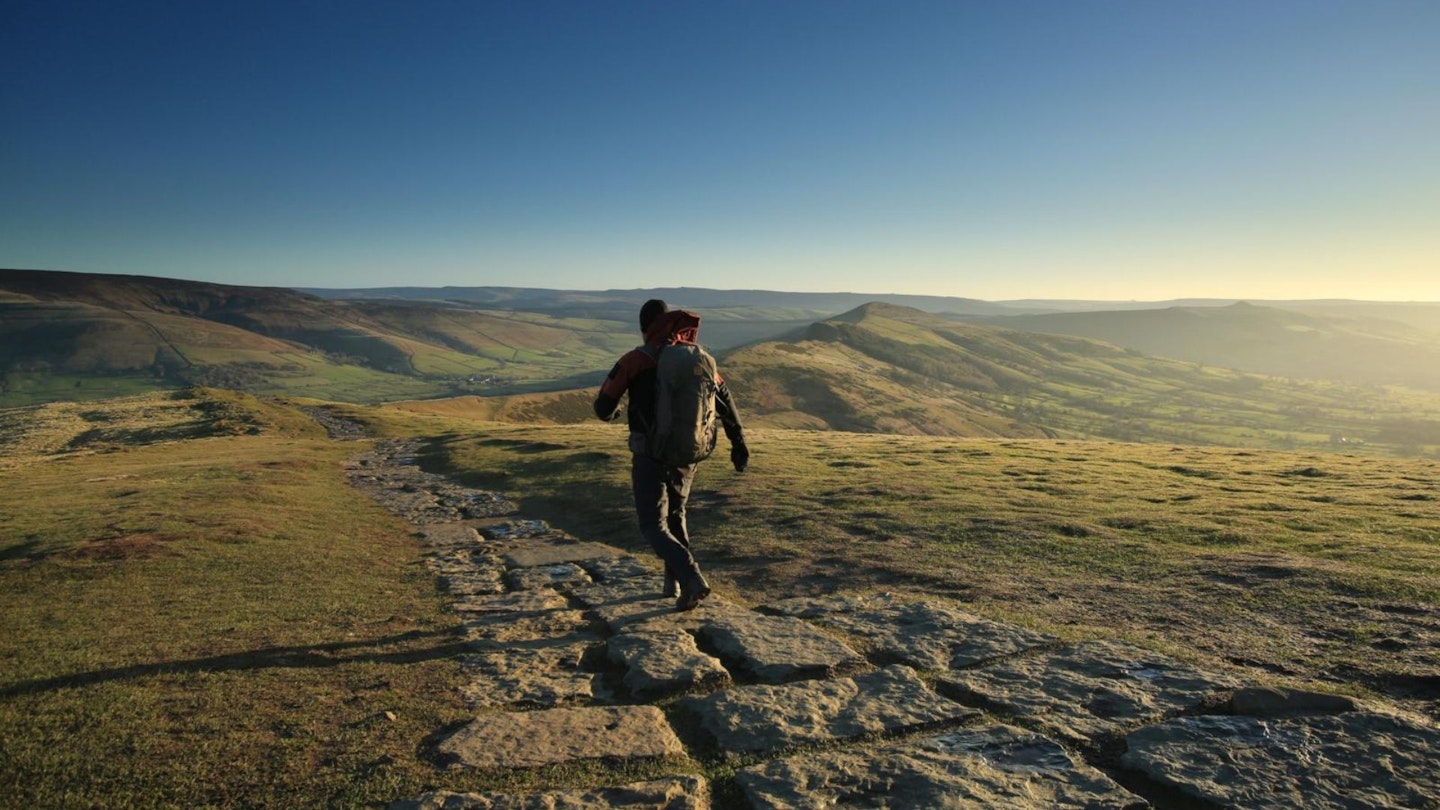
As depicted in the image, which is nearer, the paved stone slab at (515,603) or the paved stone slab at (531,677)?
the paved stone slab at (531,677)

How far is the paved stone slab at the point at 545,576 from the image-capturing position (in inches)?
415

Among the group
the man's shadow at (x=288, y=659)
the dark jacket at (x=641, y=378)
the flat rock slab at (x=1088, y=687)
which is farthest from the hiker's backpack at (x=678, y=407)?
the flat rock slab at (x=1088, y=687)

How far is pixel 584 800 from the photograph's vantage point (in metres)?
4.37

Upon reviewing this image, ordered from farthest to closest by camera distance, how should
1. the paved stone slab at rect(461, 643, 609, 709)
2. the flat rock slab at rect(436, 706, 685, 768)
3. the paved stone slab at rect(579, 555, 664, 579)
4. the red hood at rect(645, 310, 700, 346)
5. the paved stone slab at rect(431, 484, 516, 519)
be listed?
the paved stone slab at rect(431, 484, 516, 519), the paved stone slab at rect(579, 555, 664, 579), the red hood at rect(645, 310, 700, 346), the paved stone slab at rect(461, 643, 609, 709), the flat rock slab at rect(436, 706, 685, 768)

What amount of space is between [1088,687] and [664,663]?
3699 mm

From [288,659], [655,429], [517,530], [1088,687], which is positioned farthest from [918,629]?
[517,530]

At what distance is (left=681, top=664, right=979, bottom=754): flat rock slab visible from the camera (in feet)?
17.3

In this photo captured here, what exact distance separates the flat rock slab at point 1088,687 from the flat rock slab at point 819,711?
0.43m

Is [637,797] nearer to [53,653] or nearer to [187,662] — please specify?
[187,662]

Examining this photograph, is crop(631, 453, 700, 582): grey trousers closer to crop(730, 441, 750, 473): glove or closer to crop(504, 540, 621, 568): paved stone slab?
crop(730, 441, 750, 473): glove

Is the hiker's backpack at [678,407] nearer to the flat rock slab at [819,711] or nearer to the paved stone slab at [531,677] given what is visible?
the paved stone slab at [531,677]

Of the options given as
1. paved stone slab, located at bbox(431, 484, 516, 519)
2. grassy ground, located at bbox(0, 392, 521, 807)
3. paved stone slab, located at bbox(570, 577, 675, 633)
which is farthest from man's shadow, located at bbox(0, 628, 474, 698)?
paved stone slab, located at bbox(431, 484, 516, 519)

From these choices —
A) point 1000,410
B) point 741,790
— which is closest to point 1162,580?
point 741,790

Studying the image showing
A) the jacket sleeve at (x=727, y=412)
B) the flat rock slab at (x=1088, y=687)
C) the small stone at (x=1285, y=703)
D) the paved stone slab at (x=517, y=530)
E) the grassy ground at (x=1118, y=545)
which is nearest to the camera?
the small stone at (x=1285, y=703)
